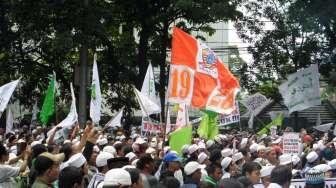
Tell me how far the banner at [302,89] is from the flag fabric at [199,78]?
368cm

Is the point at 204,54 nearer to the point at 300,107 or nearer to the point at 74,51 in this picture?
the point at 300,107

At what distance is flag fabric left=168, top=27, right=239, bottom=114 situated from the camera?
33.5 feet

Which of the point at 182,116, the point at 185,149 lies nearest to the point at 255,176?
the point at 185,149

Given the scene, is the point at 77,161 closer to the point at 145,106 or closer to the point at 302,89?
the point at 145,106

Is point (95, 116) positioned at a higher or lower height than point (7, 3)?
lower

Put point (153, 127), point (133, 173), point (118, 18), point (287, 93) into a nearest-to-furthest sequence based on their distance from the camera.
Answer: point (133, 173)
point (153, 127)
point (287, 93)
point (118, 18)

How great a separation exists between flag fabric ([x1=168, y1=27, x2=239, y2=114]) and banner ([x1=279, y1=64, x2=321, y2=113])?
12.1ft

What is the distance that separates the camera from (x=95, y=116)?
45.6 ft

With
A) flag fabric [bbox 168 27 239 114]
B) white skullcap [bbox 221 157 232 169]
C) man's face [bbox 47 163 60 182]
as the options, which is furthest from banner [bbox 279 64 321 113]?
man's face [bbox 47 163 60 182]


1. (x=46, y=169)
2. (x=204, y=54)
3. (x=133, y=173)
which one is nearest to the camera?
(x=133, y=173)

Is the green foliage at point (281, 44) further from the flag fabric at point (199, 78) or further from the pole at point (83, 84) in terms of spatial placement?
the flag fabric at point (199, 78)

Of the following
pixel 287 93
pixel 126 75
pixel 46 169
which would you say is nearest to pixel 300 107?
pixel 287 93

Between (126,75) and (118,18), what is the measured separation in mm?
2643

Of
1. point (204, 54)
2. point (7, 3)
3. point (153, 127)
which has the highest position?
point (7, 3)
